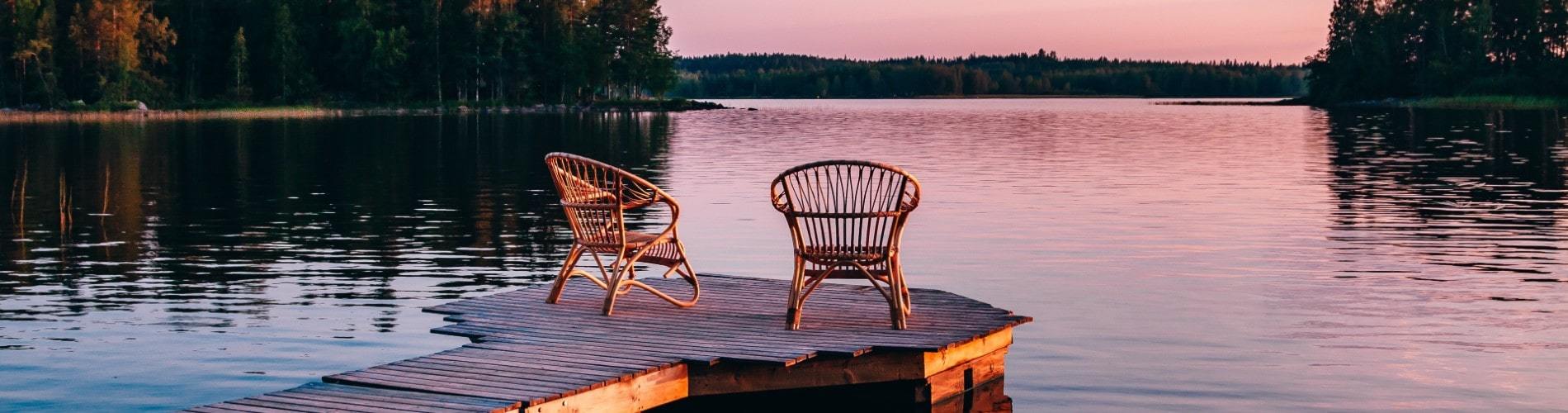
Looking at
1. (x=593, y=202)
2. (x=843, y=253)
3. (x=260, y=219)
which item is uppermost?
(x=593, y=202)

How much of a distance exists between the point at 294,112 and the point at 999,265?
91025 mm

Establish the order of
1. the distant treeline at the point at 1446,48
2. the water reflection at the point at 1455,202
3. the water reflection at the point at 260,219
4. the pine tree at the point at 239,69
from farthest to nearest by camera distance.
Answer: the distant treeline at the point at 1446,48 → the pine tree at the point at 239,69 → the water reflection at the point at 1455,202 → the water reflection at the point at 260,219

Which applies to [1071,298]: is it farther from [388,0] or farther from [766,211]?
[388,0]

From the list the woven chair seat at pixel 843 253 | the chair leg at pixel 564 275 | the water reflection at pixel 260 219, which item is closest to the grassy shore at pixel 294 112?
the water reflection at pixel 260 219

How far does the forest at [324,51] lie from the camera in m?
99.2

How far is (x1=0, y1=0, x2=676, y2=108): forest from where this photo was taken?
99.2 metres

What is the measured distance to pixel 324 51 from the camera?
118 meters

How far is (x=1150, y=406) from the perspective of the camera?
1016 cm

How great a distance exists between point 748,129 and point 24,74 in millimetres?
50495

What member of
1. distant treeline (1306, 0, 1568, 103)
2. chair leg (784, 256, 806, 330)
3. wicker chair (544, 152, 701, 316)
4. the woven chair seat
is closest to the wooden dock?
chair leg (784, 256, 806, 330)

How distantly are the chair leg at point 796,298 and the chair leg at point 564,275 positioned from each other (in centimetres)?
173

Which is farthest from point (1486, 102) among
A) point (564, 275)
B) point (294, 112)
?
point (564, 275)

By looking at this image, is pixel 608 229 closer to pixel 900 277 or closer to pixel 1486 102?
pixel 900 277

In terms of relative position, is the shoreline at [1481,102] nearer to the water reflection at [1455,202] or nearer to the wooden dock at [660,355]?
the water reflection at [1455,202]
